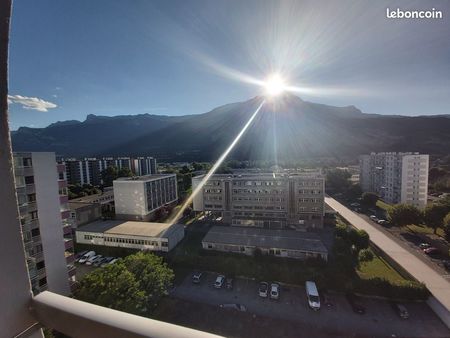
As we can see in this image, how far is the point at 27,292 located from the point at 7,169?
0.41 metres

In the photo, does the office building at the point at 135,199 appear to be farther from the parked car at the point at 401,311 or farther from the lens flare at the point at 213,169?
the parked car at the point at 401,311

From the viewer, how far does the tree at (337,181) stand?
26.8m

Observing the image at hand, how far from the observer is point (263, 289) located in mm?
8797

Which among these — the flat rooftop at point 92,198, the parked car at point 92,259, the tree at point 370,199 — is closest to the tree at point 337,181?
the tree at point 370,199

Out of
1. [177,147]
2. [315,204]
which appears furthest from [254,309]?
[177,147]

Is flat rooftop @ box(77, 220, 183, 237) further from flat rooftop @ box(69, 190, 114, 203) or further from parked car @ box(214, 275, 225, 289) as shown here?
flat rooftop @ box(69, 190, 114, 203)

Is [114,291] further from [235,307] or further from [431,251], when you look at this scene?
[431,251]

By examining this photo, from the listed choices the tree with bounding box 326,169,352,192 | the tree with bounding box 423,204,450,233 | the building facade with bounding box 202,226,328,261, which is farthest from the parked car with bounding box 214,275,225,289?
the tree with bounding box 326,169,352,192

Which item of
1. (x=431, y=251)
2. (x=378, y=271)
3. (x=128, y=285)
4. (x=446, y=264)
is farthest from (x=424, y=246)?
(x=128, y=285)

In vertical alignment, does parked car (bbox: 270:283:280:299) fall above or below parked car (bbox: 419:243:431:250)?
above

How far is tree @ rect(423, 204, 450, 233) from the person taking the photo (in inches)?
538

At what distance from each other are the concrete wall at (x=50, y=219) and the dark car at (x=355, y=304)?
10526 mm

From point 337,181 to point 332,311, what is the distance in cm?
2217

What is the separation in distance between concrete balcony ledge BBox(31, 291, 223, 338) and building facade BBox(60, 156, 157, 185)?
34383 mm
